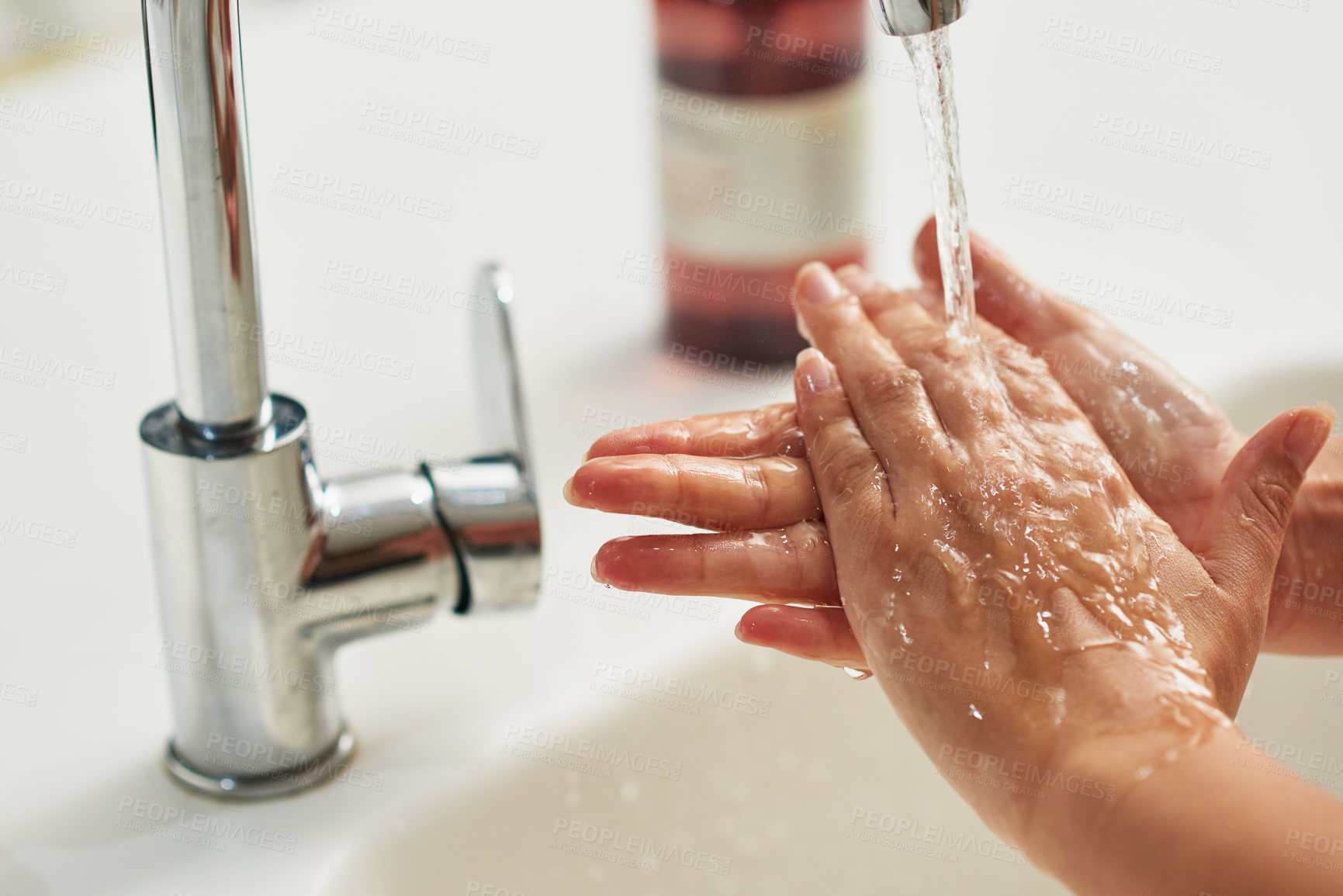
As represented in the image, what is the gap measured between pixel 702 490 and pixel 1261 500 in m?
0.21

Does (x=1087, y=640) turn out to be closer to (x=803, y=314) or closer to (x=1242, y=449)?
(x=1242, y=449)

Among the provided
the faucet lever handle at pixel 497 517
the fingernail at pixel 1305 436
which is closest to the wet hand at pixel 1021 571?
the fingernail at pixel 1305 436

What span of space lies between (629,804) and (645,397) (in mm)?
254

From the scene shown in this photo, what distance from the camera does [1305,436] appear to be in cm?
48

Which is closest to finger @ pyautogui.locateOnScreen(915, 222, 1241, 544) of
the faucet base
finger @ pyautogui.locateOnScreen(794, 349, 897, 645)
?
finger @ pyautogui.locateOnScreen(794, 349, 897, 645)

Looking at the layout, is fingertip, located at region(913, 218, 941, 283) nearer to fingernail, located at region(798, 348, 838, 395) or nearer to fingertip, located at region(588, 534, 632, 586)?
fingernail, located at region(798, 348, 838, 395)

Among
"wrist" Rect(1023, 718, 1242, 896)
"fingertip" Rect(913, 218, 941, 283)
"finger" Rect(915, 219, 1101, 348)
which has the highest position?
"fingertip" Rect(913, 218, 941, 283)

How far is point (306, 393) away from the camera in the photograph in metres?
0.71

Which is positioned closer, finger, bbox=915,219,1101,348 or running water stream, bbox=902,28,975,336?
running water stream, bbox=902,28,975,336

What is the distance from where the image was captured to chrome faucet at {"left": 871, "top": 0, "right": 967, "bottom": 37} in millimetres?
351

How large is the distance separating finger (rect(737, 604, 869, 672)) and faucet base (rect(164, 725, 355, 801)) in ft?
0.58

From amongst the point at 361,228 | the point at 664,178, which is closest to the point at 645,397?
the point at 664,178

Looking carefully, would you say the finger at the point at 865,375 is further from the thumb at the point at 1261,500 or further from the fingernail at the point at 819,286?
the thumb at the point at 1261,500

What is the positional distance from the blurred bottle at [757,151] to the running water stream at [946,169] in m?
0.10
